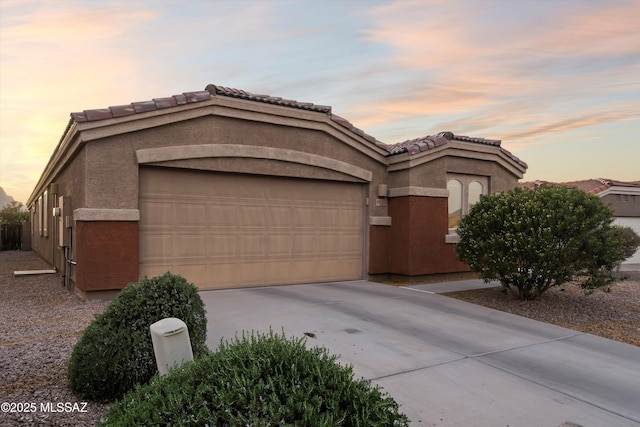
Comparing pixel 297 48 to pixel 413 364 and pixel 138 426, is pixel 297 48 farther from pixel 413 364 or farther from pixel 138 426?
pixel 138 426

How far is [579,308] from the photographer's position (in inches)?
352

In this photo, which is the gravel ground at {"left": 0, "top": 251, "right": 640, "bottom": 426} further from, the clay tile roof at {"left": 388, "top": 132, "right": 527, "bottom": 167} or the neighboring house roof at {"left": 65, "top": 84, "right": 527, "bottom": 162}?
the clay tile roof at {"left": 388, "top": 132, "right": 527, "bottom": 167}

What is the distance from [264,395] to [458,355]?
426 centimetres

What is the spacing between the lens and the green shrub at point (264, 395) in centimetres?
221

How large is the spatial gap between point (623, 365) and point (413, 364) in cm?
291

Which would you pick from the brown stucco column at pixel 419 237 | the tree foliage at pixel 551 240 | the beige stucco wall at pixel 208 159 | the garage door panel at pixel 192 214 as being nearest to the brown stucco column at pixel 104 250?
the beige stucco wall at pixel 208 159

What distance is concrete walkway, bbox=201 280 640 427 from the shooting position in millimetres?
4281

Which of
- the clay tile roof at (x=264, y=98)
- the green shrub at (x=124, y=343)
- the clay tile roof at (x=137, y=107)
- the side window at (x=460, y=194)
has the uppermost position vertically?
the clay tile roof at (x=264, y=98)

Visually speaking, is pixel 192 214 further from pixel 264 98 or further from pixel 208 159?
pixel 264 98

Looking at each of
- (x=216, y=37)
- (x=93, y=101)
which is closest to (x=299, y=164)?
(x=216, y=37)

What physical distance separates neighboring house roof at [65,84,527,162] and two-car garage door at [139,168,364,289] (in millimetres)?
1336

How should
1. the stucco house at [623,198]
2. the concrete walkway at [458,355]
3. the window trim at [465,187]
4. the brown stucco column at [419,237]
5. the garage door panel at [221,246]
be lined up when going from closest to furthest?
the concrete walkway at [458,355] → the garage door panel at [221,246] → the brown stucco column at [419,237] → the window trim at [465,187] → the stucco house at [623,198]

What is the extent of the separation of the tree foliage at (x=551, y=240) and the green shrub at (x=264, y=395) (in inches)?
285

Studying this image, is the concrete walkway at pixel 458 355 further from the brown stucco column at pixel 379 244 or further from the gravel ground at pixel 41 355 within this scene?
the brown stucco column at pixel 379 244
